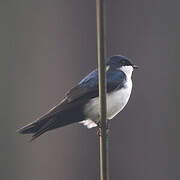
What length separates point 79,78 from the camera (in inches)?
378

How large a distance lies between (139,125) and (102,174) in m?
6.28

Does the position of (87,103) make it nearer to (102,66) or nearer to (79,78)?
(102,66)

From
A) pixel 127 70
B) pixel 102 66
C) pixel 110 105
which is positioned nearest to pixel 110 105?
pixel 110 105

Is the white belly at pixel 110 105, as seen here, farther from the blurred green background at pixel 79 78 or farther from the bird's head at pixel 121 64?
the blurred green background at pixel 79 78

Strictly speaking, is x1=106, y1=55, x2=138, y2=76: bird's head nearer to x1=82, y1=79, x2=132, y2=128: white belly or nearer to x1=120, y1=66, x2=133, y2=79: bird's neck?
x1=120, y1=66, x2=133, y2=79: bird's neck

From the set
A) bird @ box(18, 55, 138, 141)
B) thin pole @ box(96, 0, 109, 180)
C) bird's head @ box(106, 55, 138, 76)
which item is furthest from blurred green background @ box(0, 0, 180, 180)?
thin pole @ box(96, 0, 109, 180)

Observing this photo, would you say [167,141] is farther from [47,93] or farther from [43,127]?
[43,127]

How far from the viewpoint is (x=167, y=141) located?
970 centimetres

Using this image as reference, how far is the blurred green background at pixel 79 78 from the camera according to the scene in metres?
9.08

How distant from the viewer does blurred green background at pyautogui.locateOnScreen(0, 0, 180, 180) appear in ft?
29.8

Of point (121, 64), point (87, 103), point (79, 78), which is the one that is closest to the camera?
point (87, 103)

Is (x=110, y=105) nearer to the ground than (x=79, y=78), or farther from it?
nearer to the ground

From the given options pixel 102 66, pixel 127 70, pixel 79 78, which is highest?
pixel 79 78

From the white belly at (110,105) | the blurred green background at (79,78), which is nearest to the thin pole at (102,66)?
the white belly at (110,105)
